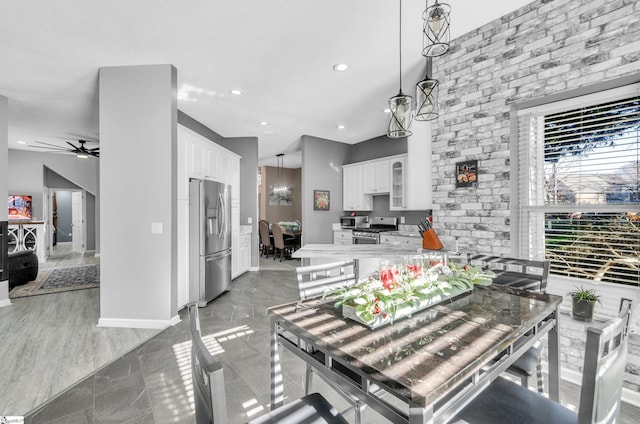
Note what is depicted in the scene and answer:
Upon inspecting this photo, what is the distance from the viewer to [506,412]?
3.65 feet

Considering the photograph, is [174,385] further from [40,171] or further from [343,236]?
[40,171]

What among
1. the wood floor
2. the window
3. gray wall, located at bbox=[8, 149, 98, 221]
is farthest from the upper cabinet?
gray wall, located at bbox=[8, 149, 98, 221]

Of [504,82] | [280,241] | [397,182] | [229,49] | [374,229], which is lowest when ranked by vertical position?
[280,241]

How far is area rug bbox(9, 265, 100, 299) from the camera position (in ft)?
14.9

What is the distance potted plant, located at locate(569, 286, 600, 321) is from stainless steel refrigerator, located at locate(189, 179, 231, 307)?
379 centimetres

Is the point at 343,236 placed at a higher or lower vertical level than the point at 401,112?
lower

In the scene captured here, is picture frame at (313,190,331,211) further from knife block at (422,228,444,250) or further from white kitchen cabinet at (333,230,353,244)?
knife block at (422,228,444,250)

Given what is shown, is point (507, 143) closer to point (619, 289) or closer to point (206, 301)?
point (619, 289)

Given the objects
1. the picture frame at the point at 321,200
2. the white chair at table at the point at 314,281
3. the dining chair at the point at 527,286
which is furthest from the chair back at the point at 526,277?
the picture frame at the point at 321,200

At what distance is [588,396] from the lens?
0.88 m

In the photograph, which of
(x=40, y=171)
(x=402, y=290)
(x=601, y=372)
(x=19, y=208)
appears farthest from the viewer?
(x=40, y=171)

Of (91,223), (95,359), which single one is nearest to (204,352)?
(95,359)

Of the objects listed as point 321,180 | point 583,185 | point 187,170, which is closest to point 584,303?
point 583,185

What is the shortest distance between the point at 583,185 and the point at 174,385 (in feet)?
11.0
